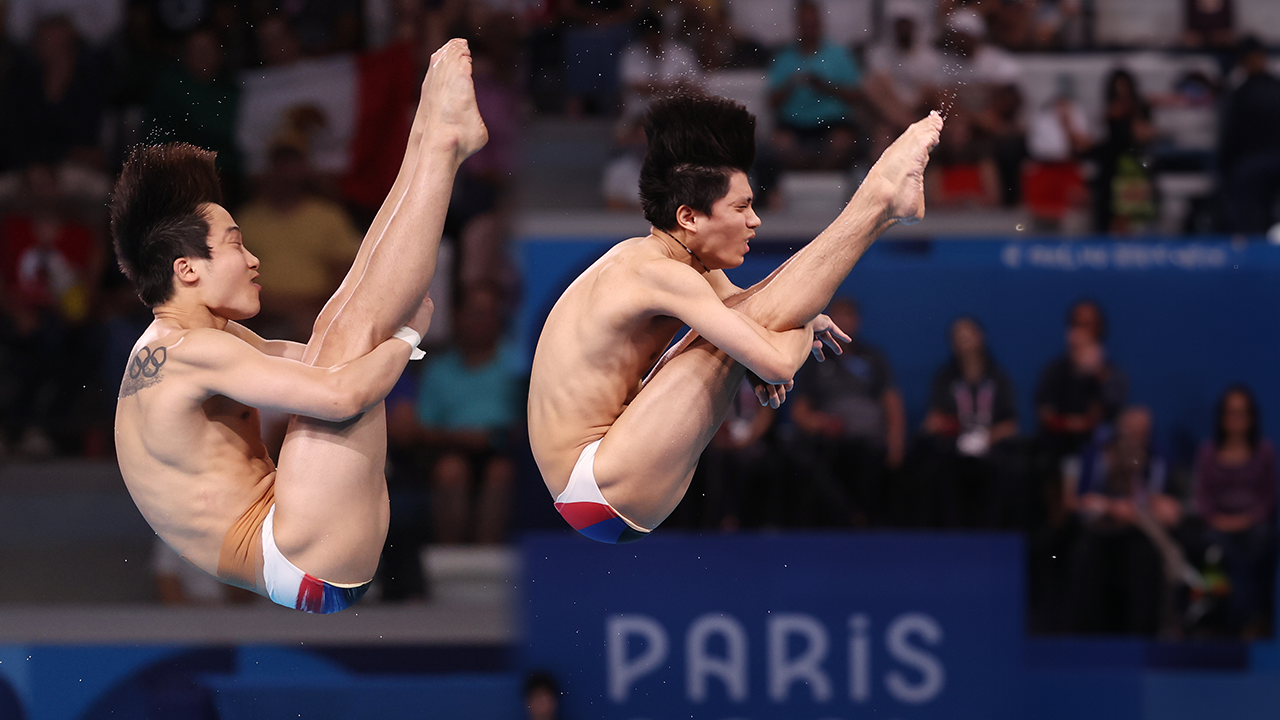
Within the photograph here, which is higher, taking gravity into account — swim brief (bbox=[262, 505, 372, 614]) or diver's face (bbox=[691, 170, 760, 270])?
diver's face (bbox=[691, 170, 760, 270])

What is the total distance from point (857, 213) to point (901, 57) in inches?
140

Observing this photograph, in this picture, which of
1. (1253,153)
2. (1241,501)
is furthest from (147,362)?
(1253,153)

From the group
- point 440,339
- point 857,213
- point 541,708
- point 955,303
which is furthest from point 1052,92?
point 857,213

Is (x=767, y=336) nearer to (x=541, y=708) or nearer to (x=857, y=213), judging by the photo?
(x=857, y=213)

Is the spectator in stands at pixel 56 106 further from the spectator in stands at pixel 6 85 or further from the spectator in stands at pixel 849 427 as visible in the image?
the spectator in stands at pixel 849 427

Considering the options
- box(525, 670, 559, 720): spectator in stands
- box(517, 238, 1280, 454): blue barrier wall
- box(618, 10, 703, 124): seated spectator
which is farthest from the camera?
box(517, 238, 1280, 454): blue barrier wall

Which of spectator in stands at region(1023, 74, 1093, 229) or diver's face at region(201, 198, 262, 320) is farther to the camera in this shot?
spectator in stands at region(1023, 74, 1093, 229)

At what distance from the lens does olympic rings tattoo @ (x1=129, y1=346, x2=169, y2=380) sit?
9.79ft

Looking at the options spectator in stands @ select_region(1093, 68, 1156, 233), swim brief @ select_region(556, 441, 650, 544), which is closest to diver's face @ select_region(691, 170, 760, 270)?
swim brief @ select_region(556, 441, 650, 544)

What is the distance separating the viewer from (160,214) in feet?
9.91

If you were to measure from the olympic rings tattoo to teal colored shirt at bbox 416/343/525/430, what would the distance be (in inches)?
115

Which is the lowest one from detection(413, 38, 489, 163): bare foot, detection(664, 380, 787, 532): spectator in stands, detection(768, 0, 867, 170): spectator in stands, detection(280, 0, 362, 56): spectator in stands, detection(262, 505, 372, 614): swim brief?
detection(664, 380, 787, 532): spectator in stands

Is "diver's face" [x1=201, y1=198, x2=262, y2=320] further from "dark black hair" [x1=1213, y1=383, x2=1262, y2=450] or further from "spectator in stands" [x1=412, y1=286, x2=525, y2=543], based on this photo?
"dark black hair" [x1=1213, y1=383, x2=1262, y2=450]

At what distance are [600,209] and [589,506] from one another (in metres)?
2.96
